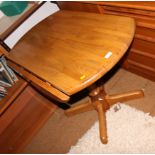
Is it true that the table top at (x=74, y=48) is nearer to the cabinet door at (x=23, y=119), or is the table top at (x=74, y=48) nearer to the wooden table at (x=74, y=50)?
the wooden table at (x=74, y=50)

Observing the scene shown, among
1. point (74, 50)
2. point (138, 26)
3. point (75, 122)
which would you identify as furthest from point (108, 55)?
point (75, 122)

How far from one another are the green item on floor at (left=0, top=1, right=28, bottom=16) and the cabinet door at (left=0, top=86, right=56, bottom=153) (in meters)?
0.62

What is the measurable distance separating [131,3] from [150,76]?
2.20 feet

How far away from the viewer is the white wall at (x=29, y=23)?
181cm

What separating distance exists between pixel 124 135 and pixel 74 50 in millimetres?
706

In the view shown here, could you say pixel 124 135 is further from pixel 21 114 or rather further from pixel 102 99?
pixel 21 114

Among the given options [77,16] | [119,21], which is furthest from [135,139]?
[77,16]

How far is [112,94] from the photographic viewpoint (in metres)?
1.83

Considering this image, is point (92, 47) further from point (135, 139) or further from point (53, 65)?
point (135, 139)

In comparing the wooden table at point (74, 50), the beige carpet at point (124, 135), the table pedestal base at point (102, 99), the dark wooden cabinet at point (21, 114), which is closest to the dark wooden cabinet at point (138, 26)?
the wooden table at point (74, 50)

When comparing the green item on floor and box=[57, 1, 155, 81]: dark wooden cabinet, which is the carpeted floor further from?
the green item on floor

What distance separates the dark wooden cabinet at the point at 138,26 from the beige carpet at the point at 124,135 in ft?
1.07

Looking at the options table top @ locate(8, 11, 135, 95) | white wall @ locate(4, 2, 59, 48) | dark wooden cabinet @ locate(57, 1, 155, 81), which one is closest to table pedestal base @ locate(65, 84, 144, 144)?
dark wooden cabinet @ locate(57, 1, 155, 81)

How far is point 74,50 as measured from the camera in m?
1.30
